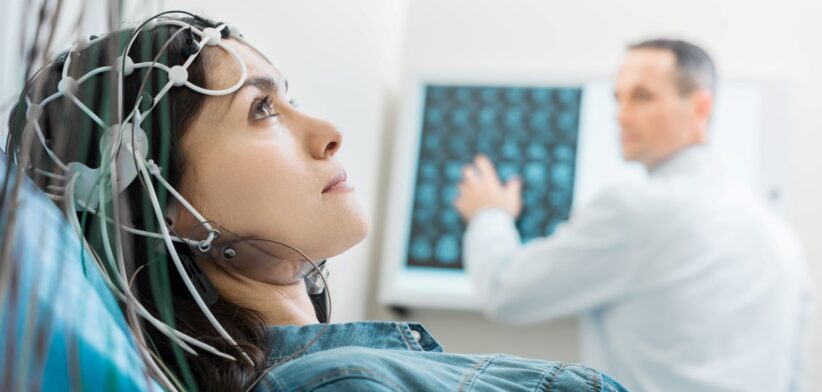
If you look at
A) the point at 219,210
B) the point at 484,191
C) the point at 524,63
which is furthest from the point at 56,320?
the point at 524,63

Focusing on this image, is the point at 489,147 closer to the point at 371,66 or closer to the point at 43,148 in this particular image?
the point at 371,66

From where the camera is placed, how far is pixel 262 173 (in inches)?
38.2

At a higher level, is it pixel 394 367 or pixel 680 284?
pixel 394 367

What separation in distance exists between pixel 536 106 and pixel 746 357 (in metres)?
0.84

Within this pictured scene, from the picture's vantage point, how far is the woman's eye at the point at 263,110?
1.00 meters

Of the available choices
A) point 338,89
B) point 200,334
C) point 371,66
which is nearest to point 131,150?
point 200,334

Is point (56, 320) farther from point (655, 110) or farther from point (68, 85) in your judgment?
point (655, 110)

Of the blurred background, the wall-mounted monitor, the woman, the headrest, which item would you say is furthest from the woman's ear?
the wall-mounted monitor

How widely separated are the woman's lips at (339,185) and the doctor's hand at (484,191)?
4.06 feet

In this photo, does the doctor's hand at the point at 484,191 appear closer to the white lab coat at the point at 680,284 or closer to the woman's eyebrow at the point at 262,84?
the white lab coat at the point at 680,284

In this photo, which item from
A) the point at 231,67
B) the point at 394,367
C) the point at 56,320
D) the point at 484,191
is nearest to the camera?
the point at 56,320

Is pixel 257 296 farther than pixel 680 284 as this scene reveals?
No

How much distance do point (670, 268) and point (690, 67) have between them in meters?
0.46

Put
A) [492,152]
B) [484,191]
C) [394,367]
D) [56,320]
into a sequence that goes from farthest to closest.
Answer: [492,152] → [484,191] → [394,367] → [56,320]
